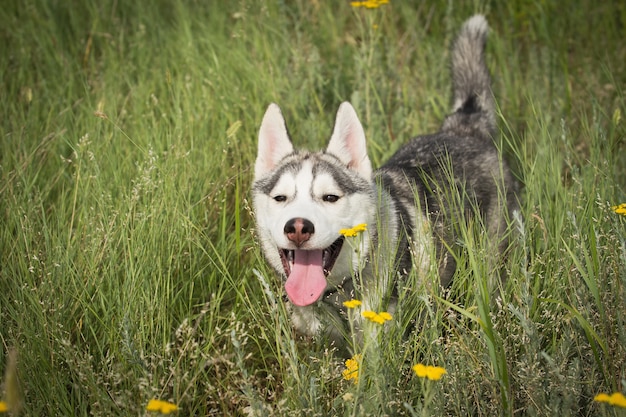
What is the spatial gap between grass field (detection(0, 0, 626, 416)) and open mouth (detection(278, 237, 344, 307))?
12 cm

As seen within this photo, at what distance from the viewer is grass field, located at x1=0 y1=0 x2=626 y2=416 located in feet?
8.46

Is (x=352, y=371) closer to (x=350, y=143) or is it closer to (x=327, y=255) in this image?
(x=327, y=255)

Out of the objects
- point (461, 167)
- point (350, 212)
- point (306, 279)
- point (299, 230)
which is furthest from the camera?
point (461, 167)

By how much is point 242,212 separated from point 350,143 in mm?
848

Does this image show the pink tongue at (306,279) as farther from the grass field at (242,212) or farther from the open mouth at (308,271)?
the grass field at (242,212)

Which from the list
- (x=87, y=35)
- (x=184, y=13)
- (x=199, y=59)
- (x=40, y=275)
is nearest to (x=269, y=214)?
(x=40, y=275)

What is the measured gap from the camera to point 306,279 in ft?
10.3

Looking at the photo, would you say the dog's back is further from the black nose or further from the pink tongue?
the black nose

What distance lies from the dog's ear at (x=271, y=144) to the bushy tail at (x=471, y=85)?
1396 millimetres

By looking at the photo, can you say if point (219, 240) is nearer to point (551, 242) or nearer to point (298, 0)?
point (551, 242)

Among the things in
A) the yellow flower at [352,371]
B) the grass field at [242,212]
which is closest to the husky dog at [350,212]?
the grass field at [242,212]

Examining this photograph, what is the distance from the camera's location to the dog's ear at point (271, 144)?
359 cm

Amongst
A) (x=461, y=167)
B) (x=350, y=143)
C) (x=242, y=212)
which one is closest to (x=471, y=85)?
(x=461, y=167)

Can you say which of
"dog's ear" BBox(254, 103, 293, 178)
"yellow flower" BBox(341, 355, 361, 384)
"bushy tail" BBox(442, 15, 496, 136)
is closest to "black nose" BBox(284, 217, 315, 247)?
"yellow flower" BBox(341, 355, 361, 384)
